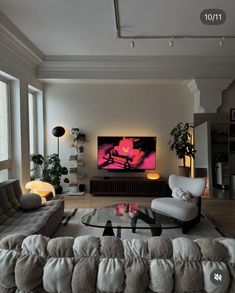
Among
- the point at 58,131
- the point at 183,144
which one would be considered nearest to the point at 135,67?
the point at 183,144

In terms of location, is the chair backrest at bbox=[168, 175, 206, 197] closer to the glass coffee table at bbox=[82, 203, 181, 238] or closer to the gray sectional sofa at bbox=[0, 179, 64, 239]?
the glass coffee table at bbox=[82, 203, 181, 238]

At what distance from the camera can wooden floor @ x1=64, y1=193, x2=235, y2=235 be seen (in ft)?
14.1

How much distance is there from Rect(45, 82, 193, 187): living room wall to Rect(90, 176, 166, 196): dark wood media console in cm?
56

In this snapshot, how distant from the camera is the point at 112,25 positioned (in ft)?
12.2

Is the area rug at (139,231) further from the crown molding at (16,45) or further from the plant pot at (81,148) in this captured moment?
the crown molding at (16,45)

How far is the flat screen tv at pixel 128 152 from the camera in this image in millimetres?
6078

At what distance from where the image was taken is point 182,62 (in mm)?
5359

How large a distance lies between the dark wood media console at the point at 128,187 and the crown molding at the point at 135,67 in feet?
7.37

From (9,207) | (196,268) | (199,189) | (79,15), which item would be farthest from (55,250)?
(199,189)

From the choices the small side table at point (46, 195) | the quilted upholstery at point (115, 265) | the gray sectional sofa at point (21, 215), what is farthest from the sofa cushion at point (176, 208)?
the quilted upholstery at point (115, 265)

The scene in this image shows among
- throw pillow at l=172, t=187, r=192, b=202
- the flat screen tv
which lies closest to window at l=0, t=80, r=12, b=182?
the flat screen tv

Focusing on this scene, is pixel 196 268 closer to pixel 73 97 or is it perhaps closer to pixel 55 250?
pixel 55 250

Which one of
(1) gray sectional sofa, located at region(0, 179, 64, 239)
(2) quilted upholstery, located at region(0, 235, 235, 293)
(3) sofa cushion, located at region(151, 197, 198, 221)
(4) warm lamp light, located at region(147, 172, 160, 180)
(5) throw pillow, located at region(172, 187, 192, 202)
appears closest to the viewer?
(2) quilted upholstery, located at region(0, 235, 235, 293)

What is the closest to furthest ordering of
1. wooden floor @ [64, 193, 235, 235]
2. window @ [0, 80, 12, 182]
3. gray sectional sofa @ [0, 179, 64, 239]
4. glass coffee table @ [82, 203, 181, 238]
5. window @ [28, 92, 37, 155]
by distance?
1. gray sectional sofa @ [0, 179, 64, 239]
2. glass coffee table @ [82, 203, 181, 238]
3. wooden floor @ [64, 193, 235, 235]
4. window @ [0, 80, 12, 182]
5. window @ [28, 92, 37, 155]
